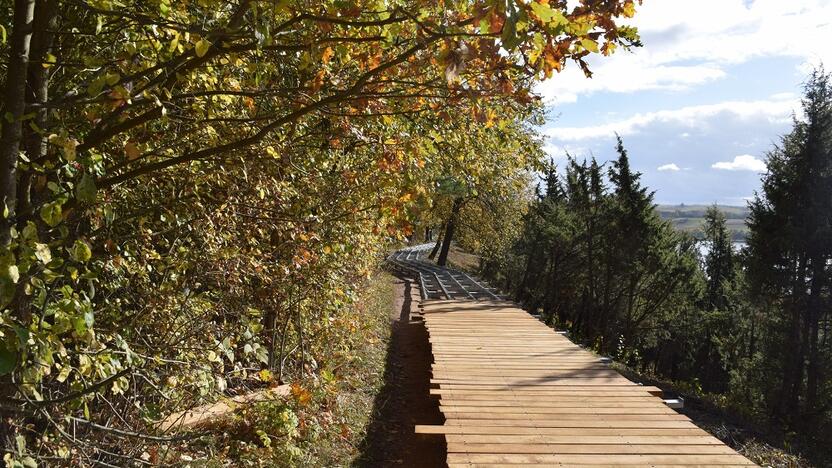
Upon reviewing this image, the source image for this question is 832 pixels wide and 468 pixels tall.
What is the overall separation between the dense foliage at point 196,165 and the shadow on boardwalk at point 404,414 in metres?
1.40

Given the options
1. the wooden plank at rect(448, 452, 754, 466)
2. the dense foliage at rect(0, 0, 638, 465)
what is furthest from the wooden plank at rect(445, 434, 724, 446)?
the dense foliage at rect(0, 0, 638, 465)

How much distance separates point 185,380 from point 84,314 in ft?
7.66

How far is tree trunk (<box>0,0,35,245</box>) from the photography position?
2.48 m

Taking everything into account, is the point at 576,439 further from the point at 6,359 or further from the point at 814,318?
the point at 814,318

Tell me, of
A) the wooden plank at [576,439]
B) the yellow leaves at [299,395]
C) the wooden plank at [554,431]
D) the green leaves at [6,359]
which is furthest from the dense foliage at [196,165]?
the wooden plank at [576,439]

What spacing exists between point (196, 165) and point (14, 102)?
1.69 m

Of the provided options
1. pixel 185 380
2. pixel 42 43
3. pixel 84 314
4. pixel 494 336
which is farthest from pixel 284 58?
pixel 494 336

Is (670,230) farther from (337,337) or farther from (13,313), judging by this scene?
(13,313)

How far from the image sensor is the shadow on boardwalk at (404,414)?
21.9ft

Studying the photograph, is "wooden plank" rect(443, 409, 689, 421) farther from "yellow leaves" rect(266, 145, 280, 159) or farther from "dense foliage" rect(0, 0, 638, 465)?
"yellow leaves" rect(266, 145, 280, 159)

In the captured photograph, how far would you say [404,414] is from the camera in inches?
325

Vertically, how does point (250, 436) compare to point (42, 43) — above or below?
below

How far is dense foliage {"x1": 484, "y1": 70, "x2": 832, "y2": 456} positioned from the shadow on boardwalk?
9.33m

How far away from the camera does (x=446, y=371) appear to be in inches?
315
